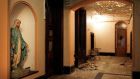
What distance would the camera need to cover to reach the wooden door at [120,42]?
14594mm

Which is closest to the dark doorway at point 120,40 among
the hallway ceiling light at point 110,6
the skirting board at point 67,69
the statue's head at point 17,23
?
the hallway ceiling light at point 110,6

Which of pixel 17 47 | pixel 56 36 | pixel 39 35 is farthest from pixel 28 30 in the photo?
pixel 56 36

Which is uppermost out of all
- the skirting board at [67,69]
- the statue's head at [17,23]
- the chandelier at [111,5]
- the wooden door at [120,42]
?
the chandelier at [111,5]

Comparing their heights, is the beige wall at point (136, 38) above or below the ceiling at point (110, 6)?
below

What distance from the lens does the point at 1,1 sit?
13.2ft

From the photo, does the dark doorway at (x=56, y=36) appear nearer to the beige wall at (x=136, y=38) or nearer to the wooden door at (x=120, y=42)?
the beige wall at (x=136, y=38)

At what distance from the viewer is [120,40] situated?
14.7 m

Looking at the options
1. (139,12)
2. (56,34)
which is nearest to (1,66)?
(56,34)

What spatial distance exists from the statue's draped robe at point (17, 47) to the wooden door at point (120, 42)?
10.5 m

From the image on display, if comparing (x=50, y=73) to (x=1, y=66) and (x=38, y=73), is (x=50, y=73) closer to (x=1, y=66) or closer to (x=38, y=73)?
(x=38, y=73)

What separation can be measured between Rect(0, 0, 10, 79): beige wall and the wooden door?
11.6 m

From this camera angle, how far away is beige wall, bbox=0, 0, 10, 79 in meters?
4.02

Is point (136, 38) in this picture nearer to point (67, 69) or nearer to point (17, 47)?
point (67, 69)

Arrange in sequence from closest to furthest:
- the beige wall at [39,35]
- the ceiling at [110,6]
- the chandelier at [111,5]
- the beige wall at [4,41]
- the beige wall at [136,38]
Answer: the beige wall at [4,41]
the beige wall at [39,35]
the beige wall at [136,38]
the chandelier at [111,5]
the ceiling at [110,6]
